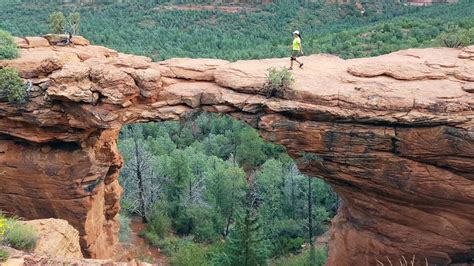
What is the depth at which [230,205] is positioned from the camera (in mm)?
29156

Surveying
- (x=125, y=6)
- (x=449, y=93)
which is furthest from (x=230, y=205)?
(x=125, y=6)

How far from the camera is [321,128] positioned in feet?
46.5

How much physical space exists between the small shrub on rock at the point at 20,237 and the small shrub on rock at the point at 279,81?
7468mm

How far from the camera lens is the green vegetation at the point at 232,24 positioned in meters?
43.0

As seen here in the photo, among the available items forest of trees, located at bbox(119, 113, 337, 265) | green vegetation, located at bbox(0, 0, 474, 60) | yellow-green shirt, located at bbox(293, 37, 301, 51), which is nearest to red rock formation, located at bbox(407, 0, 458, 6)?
green vegetation, located at bbox(0, 0, 474, 60)

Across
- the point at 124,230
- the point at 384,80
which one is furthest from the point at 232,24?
the point at 384,80

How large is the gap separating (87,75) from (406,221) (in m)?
9.91

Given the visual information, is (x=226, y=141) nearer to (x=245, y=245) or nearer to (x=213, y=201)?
(x=213, y=201)

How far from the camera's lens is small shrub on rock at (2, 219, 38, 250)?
356 inches

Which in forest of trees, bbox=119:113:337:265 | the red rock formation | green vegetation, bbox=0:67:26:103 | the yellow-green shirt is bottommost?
forest of trees, bbox=119:113:337:265

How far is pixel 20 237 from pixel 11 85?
23.4 feet

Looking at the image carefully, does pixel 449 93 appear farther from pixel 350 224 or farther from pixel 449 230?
pixel 350 224

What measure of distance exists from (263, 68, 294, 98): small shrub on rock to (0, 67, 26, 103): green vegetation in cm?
702

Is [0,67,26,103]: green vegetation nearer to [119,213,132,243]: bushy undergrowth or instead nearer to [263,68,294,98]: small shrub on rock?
[263,68,294,98]: small shrub on rock
